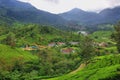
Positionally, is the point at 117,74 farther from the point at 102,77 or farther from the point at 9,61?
the point at 9,61

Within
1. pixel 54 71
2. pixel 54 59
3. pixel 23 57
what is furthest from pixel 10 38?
pixel 54 71

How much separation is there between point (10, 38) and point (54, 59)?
37.5m

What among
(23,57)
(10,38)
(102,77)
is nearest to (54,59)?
(23,57)

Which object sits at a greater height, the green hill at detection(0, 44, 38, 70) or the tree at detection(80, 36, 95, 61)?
the tree at detection(80, 36, 95, 61)

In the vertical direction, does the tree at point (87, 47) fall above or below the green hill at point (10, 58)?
above

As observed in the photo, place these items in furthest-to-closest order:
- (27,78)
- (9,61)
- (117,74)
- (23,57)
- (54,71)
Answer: (23,57), (9,61), (54,71), (27,78), (117,74)

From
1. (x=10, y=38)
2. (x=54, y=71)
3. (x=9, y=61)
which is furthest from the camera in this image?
(x=10, y=38)

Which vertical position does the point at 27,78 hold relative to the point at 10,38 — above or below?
below

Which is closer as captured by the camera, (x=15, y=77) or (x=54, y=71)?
(x=15, y=77)

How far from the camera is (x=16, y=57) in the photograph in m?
168

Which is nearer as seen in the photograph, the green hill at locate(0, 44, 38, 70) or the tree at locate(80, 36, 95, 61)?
the tree at locate(80, 36, 95, 61)

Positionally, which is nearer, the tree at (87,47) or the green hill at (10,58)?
the tree at (87,47)

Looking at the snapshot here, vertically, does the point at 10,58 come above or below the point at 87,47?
below

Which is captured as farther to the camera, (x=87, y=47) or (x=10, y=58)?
(x=10, y=58)
